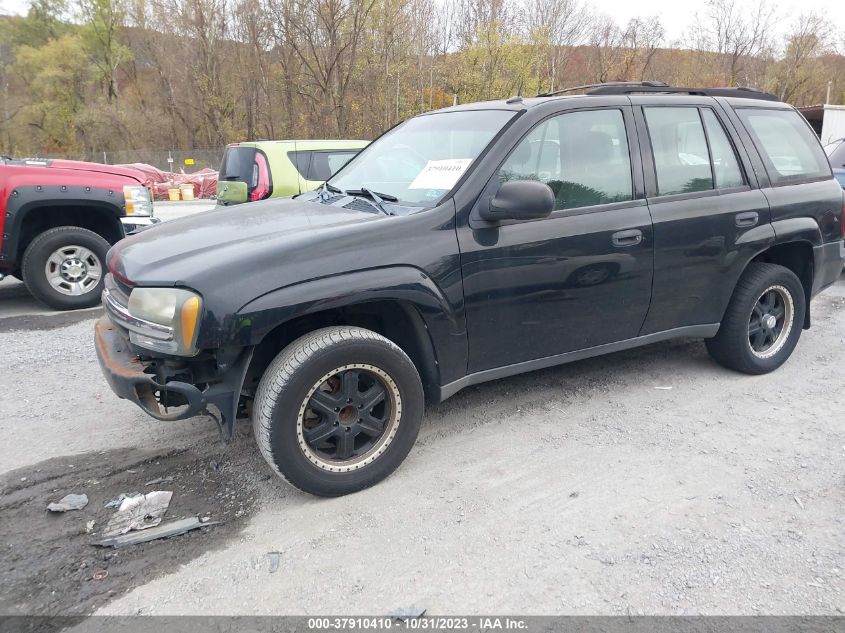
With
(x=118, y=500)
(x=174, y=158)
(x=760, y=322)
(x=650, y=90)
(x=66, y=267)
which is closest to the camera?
(x=118, y=500)

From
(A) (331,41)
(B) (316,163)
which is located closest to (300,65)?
(A) (331,41)

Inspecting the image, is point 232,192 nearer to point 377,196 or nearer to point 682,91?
point 377,196

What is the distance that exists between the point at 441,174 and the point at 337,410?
1397 millimetres

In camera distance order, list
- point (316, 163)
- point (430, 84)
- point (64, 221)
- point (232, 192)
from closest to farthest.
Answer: point (64, 221) < point (232, 192) < point (316, 163) < point (430, 84)

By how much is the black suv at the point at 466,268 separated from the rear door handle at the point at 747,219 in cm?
1

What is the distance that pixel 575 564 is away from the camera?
2.56 meters

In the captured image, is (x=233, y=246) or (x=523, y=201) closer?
(x=233, y=246)

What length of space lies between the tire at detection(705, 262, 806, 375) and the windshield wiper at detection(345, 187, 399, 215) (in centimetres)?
249

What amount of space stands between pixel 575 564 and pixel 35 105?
51.5m

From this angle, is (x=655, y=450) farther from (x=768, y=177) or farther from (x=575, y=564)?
(x=768, y=177)

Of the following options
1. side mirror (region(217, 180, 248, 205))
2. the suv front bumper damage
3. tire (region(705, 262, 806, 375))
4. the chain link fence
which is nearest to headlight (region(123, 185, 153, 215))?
side mirror (region(217, 180, 248, 205))

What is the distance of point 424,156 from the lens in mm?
3723

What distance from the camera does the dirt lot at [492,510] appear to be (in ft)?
7.93

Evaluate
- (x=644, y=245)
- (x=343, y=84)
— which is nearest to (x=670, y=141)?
(x=644, y=245)
